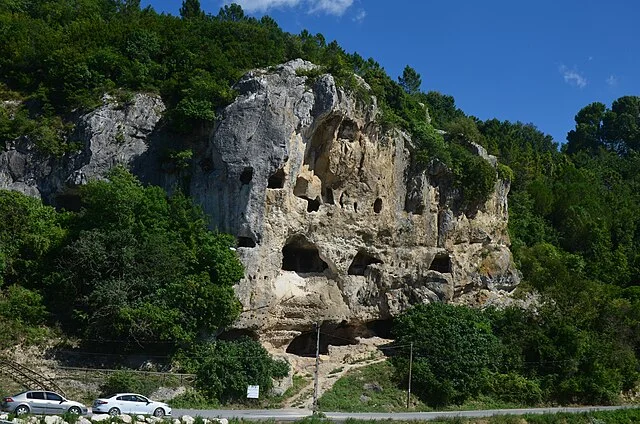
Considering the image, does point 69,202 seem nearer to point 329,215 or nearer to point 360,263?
point 329,215

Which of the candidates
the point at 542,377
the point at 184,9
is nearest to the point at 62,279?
the point at 542,377

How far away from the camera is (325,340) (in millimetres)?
41812

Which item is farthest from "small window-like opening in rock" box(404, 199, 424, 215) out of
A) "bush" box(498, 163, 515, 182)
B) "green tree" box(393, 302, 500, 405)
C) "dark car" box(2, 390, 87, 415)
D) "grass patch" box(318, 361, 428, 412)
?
"dark car" box(2, 390, 87, 415)

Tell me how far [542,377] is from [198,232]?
67.6ft

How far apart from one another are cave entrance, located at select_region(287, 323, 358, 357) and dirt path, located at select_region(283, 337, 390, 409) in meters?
0.90

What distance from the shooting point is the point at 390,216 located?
43.1 metres

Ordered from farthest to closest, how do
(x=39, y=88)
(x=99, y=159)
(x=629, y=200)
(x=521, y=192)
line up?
(x=629, y=200) < (x=521, y=192) < (x=39, y=88) < (x=99, y=159)

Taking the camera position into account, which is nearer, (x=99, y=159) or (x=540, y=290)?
(x=99, y=159)

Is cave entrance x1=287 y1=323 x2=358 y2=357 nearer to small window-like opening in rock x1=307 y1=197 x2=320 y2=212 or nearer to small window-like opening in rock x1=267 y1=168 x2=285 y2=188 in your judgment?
small window-like opening in rock x1=307 y1=197 x2=320 y2=212

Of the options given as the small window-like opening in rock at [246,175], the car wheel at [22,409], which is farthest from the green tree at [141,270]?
the car wheel at [22,409]

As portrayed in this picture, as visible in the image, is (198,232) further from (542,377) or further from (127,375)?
(542,377)

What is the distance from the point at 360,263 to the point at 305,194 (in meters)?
5.95

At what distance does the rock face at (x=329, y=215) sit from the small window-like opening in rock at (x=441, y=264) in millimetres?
66

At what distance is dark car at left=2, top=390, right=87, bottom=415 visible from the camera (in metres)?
25.2
